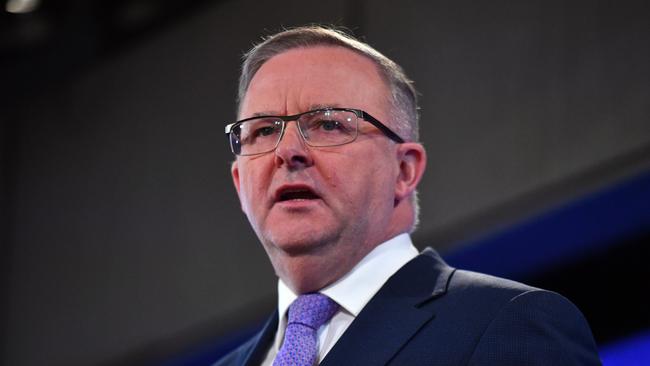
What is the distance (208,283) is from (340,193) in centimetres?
251

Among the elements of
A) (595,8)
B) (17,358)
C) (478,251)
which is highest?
(595,8)

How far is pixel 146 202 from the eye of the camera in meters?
4.45

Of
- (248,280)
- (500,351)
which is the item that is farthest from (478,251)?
(500,351)

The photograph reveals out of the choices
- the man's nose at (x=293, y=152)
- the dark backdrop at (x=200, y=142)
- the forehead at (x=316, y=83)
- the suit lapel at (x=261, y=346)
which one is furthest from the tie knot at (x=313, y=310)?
the dark backdrop at (x=200, y=142)

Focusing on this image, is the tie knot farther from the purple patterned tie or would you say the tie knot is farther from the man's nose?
the man's nose

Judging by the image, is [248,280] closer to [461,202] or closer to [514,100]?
[461,202]

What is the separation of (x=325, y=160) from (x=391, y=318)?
1.02 ft

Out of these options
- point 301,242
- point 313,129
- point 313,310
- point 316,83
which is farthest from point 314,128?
point 313,310

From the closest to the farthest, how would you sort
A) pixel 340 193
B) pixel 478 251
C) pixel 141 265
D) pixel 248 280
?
1. pixel 340 193
2. pixel 478 251
3. pixel 248 280
4. pixel 141 265

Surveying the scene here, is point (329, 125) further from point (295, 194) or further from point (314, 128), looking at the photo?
point (295, 194)

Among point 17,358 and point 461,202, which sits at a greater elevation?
point 461,202

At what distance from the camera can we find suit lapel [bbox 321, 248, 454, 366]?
1.62m

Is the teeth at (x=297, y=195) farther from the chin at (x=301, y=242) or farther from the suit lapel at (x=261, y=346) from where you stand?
the suit lapel at (x=261, y=346)

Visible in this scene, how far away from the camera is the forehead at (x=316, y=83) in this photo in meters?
1.83
